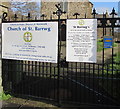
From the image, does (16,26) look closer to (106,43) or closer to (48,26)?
(48,26)

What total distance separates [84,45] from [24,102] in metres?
2.41

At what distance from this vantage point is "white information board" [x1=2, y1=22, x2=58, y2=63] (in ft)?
15.0

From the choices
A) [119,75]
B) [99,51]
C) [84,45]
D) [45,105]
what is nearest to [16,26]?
[84,45]

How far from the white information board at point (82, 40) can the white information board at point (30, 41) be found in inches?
14.9

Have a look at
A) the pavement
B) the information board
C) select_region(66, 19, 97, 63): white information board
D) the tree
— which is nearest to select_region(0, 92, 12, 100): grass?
the pavement

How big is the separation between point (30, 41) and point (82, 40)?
1465 millimetres

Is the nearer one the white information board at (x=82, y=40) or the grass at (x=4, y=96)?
the white information board at (x=82, y=40)

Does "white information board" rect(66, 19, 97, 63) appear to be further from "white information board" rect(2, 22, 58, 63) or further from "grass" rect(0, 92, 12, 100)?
"grass" rect(0, 92, 12, 100)

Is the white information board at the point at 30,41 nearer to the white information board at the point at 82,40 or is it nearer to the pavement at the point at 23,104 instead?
the white information board at the point at 82,40

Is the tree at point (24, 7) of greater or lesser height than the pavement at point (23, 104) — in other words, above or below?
above

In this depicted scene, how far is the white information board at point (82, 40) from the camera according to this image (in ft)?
14.1

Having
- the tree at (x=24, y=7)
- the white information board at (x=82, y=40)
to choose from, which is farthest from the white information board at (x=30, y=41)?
the tree at (x=24, y=7)

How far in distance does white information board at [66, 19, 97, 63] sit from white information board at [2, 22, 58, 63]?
0.38 metres

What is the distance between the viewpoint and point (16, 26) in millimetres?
4988
